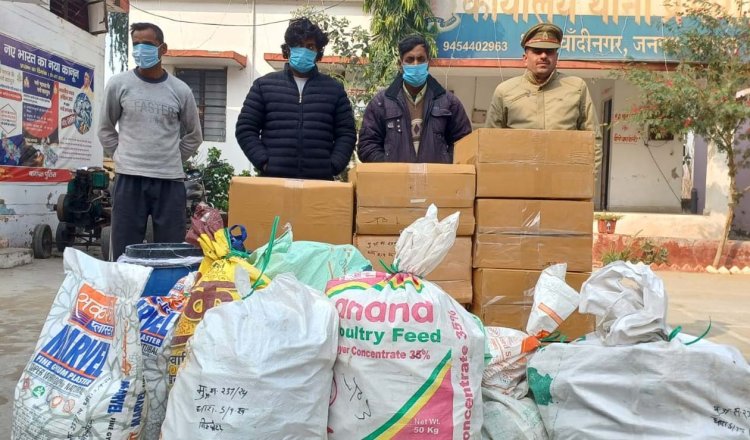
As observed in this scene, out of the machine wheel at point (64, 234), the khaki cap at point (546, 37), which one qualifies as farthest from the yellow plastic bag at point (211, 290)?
the machine wheel at point (64, 234)

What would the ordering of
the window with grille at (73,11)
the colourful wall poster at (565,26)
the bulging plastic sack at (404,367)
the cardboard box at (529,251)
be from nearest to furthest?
the bulging plastic sack at (404,367), the cardboard box at (529,251), the window with grille at (73,11), the colourful wall poster at (565,26)

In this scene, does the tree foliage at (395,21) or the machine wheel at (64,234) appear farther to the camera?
the tree foliage at (395,21)

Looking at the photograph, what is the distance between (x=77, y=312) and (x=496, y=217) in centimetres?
164

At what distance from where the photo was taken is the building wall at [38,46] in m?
7.01

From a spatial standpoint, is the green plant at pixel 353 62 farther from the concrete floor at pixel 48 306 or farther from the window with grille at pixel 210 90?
the concrete floor at pixel 48 306

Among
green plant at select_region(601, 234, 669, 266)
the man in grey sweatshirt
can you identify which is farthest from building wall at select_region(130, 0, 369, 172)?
the man in grey sweatshirt

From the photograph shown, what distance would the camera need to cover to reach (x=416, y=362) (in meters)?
1.73

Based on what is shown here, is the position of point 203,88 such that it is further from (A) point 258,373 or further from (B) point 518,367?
(A) point 258,373

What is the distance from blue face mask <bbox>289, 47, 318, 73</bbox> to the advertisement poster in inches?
211

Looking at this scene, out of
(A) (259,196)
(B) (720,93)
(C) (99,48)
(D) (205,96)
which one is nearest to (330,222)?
(A) (259,196)

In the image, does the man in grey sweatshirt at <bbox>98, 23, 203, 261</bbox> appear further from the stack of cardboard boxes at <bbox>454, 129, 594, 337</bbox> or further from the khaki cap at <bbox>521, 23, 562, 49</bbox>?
the khaki cap at <bbox>521, 23, 562, 49</bbox>

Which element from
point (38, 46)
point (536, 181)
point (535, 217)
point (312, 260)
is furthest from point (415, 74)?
point (38, 46)

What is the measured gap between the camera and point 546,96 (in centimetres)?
315

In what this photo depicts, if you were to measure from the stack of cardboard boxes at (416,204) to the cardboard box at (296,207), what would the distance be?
0.32ft
